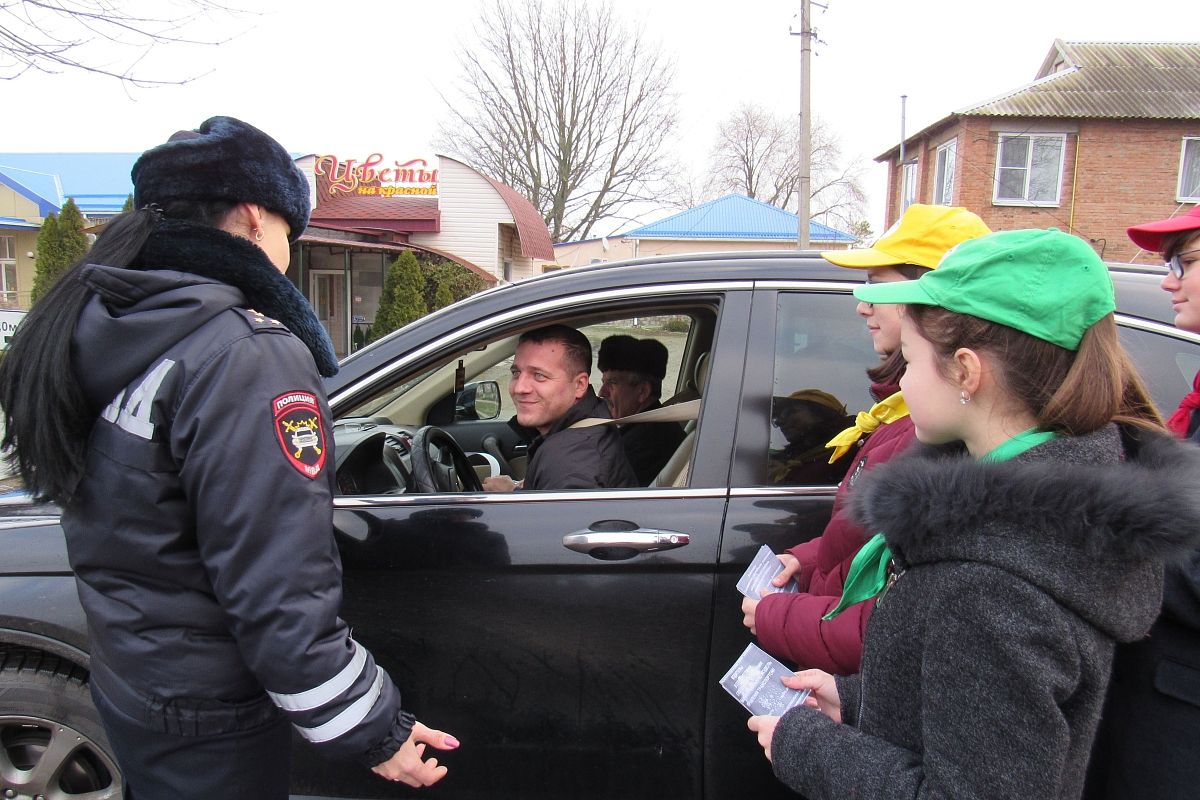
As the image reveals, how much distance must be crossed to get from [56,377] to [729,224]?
3850 cm

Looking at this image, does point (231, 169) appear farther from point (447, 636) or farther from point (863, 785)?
point (863, 785)

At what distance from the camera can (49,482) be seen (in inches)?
54.0

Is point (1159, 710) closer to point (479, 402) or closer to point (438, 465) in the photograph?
point (438, 465)

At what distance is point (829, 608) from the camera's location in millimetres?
1560

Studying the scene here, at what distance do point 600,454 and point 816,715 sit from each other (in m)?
1.25

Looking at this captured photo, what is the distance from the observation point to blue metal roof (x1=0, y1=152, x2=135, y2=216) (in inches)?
1054

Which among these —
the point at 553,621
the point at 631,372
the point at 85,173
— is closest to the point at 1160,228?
the point at 553,621

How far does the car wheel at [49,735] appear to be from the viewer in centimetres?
216

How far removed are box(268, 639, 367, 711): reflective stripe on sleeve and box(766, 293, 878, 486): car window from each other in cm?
120

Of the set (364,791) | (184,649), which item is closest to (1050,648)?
(184,649)

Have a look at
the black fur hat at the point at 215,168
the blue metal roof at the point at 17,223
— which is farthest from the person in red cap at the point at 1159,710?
the blue metal roof at the point at 17,223

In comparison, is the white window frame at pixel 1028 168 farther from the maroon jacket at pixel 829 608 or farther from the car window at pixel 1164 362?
the maroon jacket at pixel 829 608

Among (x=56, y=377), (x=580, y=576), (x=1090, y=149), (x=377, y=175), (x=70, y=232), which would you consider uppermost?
(x=1090, y=149)

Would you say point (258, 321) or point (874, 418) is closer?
point (258, 321)
